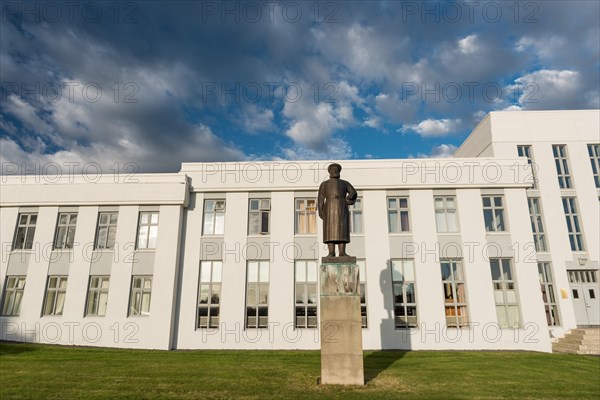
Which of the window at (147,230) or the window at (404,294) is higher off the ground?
the window at (147,230)

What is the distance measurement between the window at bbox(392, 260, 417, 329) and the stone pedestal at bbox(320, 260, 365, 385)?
8.51 metres

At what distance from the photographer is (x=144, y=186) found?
17.9m

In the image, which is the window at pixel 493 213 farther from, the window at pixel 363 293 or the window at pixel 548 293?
the window at pixel 363 293

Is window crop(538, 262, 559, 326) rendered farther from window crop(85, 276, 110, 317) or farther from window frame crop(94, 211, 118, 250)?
window frame crop(94, 211, 118, 250)

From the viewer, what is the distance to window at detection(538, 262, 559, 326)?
19203 millimetres

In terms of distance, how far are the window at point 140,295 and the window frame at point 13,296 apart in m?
5.21

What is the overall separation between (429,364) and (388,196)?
819cm

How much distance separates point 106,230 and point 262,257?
7.81 m

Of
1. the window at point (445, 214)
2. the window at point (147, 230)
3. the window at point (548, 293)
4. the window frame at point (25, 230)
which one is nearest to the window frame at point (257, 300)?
the window at point (147, 230)

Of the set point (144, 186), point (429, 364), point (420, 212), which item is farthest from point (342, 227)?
point (144, 186)

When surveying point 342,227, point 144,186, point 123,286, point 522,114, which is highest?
point 522,114

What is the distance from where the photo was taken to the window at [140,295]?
16688 millimetres

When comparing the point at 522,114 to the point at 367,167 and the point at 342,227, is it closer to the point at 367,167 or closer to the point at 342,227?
the point at 367,167

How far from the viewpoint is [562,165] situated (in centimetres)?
2158
